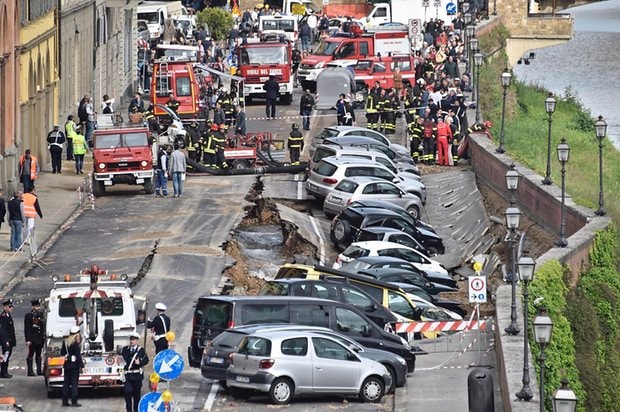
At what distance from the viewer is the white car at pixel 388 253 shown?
45281 mm

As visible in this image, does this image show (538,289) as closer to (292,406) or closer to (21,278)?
(292,406)

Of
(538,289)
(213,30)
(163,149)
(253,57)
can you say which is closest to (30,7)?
(163,149)

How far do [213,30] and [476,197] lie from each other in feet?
130

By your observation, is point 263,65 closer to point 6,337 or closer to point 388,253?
point 388,253

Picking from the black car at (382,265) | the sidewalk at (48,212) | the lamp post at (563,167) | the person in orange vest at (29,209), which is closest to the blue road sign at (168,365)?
the sidewalk at (48,212)

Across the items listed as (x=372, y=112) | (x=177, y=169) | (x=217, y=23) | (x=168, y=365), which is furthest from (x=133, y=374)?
(x=217, y=23)

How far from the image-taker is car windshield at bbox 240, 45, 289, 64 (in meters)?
72.8

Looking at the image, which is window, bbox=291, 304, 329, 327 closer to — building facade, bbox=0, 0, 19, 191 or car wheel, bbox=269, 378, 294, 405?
car wheel, bbox=269, 378, 294, 405

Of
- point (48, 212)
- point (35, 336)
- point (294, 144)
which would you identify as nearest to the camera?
point (35, 336)

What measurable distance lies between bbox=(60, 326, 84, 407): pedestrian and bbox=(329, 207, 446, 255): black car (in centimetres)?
1754

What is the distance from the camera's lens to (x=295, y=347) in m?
32.2

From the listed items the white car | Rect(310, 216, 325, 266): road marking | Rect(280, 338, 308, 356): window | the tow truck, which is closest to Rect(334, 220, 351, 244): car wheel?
Rect(310, 216, 325, 266): road marking

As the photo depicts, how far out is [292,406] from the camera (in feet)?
106

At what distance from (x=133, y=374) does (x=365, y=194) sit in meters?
21.8
